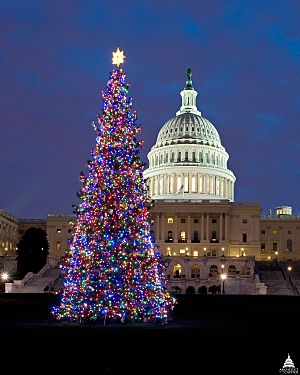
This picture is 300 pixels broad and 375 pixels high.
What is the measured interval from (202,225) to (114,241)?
346 feet

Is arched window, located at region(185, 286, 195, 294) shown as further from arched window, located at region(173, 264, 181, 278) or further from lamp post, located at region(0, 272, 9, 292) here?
lamp post, located at region(0, 272, 9, 292)

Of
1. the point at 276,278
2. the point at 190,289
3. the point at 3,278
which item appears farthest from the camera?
the point at 3,278

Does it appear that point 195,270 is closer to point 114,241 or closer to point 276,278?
point 276,278

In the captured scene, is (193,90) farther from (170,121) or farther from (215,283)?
(215,283)

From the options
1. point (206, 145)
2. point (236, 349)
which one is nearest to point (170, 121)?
point (206, 145)

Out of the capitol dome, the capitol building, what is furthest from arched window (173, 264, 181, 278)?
the capitol dome

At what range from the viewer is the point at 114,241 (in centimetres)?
3039

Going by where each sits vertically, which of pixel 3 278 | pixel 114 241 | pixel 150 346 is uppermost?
pixel 3 278

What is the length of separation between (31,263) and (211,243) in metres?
45.7

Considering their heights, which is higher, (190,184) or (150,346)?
(190,184)

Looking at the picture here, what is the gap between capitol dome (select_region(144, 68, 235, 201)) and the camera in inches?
6112

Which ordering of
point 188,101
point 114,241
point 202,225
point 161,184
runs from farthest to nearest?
point 188,101 → point 161,184 → point 202,225 → point 114,241

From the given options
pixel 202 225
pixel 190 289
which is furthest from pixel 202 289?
pixel 202 225

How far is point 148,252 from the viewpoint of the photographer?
30.8 metres
